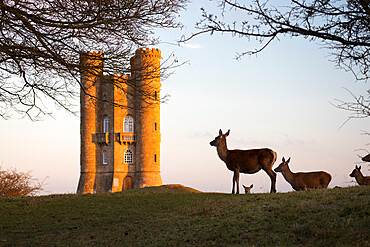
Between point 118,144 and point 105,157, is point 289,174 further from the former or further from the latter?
point 105,157

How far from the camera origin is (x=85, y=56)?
11953mm

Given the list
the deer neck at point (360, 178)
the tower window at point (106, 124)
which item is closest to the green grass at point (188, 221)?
the deer neck at point (360, 178)

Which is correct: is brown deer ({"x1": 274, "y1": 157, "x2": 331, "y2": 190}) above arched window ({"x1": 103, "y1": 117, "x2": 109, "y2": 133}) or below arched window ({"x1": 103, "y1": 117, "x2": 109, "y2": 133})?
below

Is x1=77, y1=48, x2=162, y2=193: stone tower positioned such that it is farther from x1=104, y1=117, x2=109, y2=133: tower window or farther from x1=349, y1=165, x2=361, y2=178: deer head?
x1=349, y1=165, x2=361, y2=178: deer head

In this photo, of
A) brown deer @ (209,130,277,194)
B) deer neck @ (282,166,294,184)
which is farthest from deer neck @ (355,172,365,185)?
brown deer @ (209,130,277,194)

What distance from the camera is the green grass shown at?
8.24 metres

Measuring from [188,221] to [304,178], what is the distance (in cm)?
686

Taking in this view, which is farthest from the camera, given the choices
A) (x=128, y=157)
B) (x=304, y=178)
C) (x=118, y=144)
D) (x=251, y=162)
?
(x=128, y=157)

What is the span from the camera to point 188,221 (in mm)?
10594

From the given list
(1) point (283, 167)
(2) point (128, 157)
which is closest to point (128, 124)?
(2) point (128, 157)

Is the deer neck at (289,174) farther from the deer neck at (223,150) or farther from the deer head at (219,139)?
the deer head at (219,139)

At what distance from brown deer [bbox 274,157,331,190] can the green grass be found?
2.76m

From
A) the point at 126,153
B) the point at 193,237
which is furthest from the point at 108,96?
the point at 193,237

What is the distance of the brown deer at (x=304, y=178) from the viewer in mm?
15875
